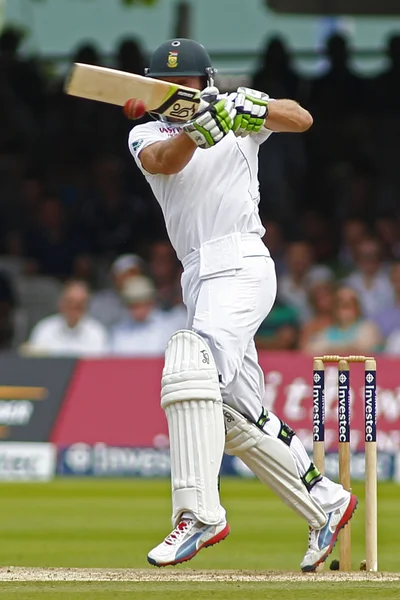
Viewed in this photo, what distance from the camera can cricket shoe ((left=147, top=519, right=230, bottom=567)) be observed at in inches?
194

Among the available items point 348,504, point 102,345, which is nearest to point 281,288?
point 102,345

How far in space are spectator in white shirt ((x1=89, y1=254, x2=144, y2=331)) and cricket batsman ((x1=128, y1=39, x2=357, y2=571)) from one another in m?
6.92

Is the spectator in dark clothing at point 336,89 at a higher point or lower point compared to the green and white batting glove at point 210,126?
higher

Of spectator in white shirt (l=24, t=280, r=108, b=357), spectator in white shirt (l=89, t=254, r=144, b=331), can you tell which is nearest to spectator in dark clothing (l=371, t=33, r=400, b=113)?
spectator in white shirt (l=89, t=254, r=144, b=331)

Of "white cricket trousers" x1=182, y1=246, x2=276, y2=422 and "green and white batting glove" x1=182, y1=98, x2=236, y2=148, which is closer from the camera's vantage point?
"green and white batting glove" x1=182, y1=98, x2=236, y2=148

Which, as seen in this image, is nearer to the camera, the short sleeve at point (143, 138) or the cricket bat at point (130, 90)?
the cricket bat at point (130, 90)

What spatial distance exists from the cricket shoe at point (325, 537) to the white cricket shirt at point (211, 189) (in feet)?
3.78

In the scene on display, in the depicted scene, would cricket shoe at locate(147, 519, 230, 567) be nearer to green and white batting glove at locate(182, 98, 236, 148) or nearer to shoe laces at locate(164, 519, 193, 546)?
shoe laces at locate(164, 519, 193, 546)

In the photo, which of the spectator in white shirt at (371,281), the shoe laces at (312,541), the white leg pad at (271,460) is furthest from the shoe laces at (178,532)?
the spectator in white shirt at (371,281)

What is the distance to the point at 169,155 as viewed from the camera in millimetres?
5016

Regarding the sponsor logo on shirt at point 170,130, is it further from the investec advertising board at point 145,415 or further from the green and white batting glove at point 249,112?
the investec advertising board at point 145,415

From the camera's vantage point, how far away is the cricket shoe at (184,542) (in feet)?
16.1

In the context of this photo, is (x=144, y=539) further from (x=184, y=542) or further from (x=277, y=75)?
(x=277, y=75)

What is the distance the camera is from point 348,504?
215 inches
